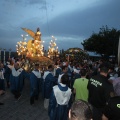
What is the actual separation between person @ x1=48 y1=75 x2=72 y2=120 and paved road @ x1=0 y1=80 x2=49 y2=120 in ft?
8.40

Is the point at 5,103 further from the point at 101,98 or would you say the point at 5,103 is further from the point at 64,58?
the point at 64,58

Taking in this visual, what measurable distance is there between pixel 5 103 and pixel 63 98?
5.14 metres

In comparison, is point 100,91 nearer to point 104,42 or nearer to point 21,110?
point 21,110

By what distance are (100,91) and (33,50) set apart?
12523 millimetres

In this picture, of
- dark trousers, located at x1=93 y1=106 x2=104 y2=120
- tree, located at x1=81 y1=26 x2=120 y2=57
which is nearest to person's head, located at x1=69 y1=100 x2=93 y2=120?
dark trousers, located at x1=93 y1=106 x2=104 y2=120

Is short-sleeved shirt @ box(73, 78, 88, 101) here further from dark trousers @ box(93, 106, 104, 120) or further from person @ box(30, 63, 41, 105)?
person @ box(30, 63, 41, 105)

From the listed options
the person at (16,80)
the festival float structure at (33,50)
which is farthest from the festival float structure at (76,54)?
the person at (16,80)

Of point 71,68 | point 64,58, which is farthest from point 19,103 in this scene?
point 64,58

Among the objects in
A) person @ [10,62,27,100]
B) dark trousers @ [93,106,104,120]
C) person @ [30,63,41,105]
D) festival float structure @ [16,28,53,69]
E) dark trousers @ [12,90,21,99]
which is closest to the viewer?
dark trousers @ [93,106,104,120]

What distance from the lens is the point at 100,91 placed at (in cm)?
585

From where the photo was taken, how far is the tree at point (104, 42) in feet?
160

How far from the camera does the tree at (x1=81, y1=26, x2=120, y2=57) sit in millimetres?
48906

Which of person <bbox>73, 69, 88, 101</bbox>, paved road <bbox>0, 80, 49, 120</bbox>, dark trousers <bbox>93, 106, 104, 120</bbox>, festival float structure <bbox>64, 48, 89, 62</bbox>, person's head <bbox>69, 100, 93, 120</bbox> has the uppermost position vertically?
festival float structure <bbox>64, 48, 89, 62</bbox>

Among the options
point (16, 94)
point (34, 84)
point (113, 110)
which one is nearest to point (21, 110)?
point (34, 84)
